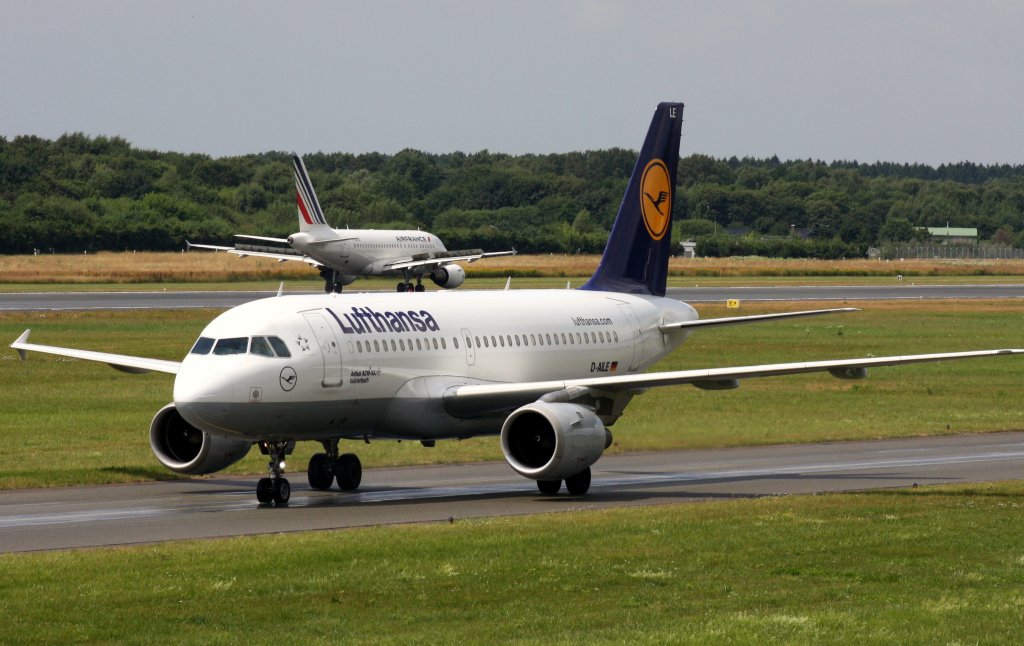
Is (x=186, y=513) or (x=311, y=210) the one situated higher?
(x=311, y=210)

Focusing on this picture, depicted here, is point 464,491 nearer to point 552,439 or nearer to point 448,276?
point 552,439

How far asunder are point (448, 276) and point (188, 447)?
69.0 m

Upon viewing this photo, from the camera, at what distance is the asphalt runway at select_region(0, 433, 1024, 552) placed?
24.8m

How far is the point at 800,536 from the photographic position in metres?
22.5

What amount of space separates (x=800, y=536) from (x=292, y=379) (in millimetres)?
9447

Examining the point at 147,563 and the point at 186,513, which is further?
the point at 186,513

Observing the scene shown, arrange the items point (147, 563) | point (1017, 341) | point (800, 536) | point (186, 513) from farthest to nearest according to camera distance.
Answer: point (1017, 341)
point (186, 513)
point (800, 536)
point (147, 563)

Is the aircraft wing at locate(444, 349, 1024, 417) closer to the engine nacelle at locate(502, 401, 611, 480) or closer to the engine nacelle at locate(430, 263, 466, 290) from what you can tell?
the engine nacelle at locate(502, 401, 611, 480)

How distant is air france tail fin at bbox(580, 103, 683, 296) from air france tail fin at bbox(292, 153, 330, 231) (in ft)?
200

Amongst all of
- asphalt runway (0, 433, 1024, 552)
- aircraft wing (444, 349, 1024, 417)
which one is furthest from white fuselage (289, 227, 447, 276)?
aircraft wing (444, 349, 1024, 417)

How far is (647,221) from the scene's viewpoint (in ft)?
124

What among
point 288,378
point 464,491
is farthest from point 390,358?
point 464,491

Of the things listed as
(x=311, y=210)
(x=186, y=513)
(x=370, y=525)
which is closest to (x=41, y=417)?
(x=186, y=513)

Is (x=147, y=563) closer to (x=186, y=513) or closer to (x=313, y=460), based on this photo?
(x=186, y=513)
